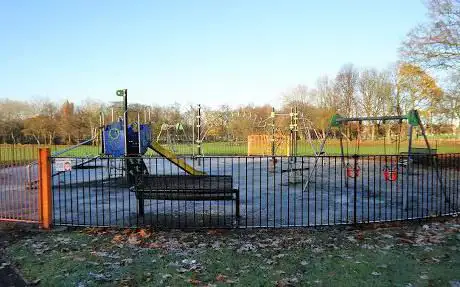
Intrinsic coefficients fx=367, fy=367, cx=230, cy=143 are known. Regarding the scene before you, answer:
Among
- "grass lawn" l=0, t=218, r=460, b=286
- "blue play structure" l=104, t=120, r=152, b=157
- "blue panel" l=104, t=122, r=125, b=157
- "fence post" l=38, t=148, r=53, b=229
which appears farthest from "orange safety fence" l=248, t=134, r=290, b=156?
"fence post" l=38, t=148, r=53, b=229

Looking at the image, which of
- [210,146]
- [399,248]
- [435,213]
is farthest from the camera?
[210,146]

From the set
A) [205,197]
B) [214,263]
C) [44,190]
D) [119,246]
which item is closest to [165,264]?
[214,263]

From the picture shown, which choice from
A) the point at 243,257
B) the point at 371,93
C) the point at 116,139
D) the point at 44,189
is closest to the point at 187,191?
the point at 243,257

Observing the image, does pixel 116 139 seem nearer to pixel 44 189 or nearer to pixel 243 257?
pixel 44 189

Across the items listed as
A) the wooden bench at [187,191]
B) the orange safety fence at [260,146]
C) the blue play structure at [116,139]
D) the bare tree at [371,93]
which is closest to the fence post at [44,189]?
the wooden bench at [187,191]

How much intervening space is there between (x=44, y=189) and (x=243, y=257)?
4.01 metres

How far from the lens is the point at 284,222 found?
7.08 m

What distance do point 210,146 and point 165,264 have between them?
31.9 meters

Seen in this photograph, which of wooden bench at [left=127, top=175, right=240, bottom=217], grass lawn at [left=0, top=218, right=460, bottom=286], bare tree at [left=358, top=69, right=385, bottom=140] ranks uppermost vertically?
bare tree at [left=358, top=69, right=385, bottom=140]

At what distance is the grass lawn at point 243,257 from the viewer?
430cm

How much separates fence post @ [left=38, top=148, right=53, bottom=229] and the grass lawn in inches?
14.6

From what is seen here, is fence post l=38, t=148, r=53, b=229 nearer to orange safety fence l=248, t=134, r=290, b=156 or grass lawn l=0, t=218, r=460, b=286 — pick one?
grass lawn l=0, t=218, r=460, b=286

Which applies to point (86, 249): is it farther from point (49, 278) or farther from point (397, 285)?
point (397, 285)

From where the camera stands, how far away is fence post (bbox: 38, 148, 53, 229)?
668 cm
